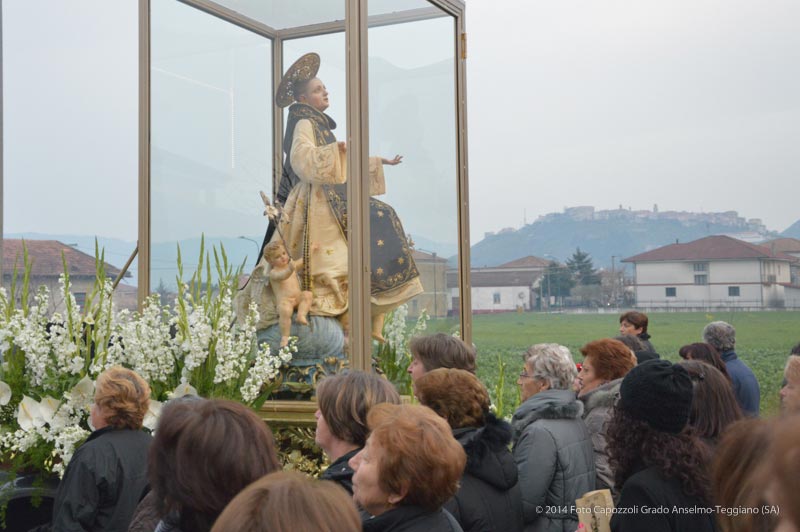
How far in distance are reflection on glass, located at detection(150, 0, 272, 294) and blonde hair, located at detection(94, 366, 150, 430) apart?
174 cm

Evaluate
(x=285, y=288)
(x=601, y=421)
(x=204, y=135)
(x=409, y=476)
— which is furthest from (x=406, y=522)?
(x=204, y=135)

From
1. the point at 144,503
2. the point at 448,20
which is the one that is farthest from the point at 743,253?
the point at 144,503

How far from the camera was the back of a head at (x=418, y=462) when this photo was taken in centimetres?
214

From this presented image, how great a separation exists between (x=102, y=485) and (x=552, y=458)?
63.4 inches

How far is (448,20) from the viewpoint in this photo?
5.79 meters

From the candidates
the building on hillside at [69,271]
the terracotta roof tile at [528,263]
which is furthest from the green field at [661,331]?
the building on hillside at [69,271]

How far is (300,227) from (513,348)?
74.6 feet

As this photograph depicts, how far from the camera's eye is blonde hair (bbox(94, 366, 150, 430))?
3.33m

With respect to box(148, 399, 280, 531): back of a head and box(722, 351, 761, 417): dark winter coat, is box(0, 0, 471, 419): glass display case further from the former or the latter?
box(148, 399, 280, 531): back of a head

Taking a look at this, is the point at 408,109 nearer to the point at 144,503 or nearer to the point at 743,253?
the point at 144,503

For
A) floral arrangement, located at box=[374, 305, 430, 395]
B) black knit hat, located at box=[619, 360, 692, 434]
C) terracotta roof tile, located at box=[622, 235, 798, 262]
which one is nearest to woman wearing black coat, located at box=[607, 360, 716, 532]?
black knit hat, located at box=[619, 360, 692, 434]

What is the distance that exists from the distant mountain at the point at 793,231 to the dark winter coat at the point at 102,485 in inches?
1015

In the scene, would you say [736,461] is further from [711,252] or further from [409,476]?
[711,252]

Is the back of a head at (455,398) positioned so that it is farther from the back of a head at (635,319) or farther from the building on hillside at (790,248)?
the building on hillside at (790,248)
